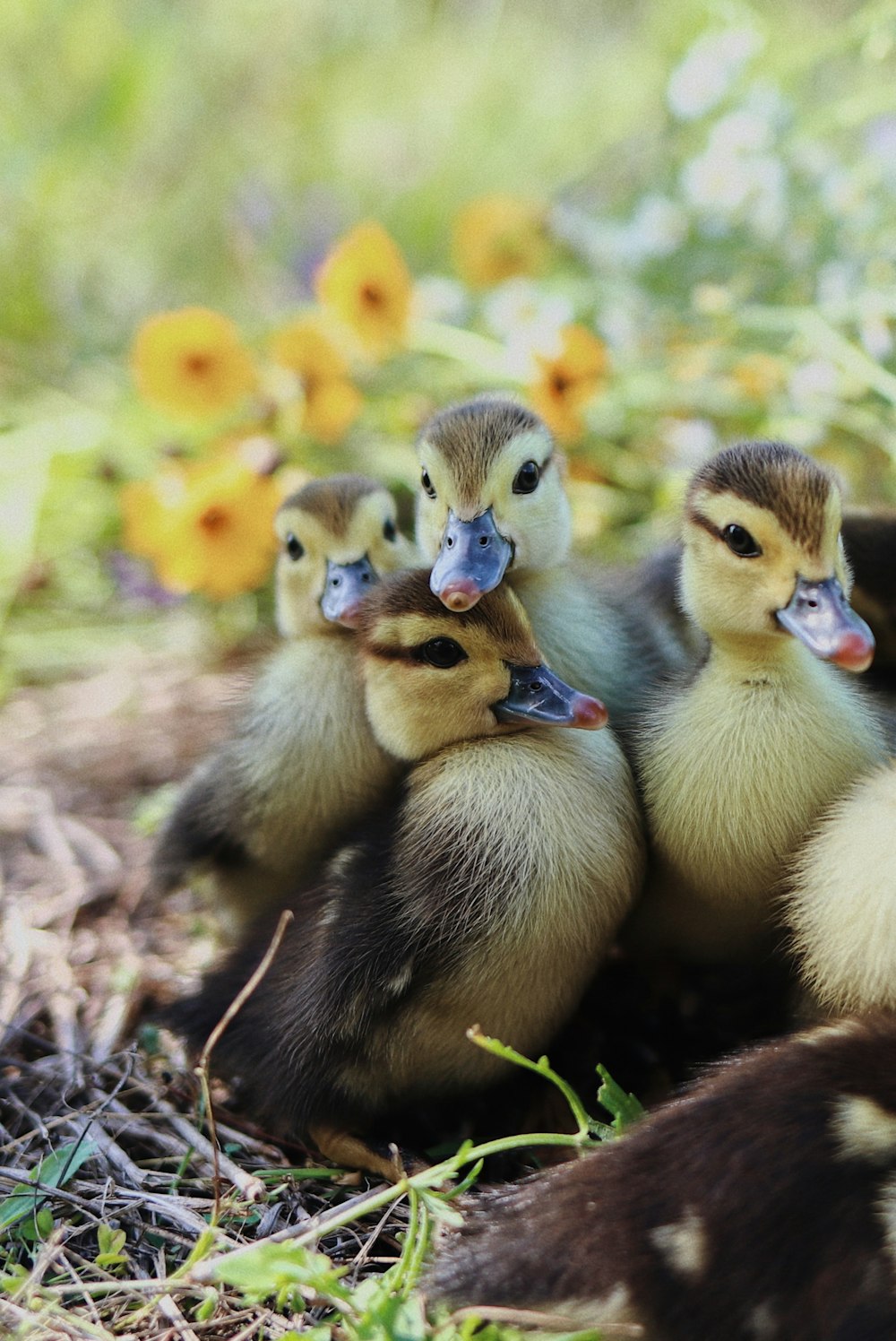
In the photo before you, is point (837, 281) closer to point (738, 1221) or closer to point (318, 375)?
point (318, 375)

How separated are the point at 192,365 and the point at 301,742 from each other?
124cm

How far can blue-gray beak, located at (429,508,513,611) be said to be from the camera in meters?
1.46

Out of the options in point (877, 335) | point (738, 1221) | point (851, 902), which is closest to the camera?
point (738, 1221)

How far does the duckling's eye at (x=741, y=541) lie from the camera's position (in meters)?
1.42

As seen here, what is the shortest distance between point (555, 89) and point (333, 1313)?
5.35m

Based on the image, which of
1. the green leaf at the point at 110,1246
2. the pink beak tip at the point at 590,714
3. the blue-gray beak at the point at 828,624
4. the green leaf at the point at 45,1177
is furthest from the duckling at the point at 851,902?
the green leaf at the point at 45,1177

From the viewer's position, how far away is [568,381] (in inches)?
101

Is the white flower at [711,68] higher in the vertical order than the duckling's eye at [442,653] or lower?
higher

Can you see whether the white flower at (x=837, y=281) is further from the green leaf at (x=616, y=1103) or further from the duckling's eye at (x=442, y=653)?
the green leaf at (x=616, y=1103)

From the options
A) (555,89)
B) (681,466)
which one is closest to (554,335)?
(681,466)

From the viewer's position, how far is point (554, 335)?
2.63m

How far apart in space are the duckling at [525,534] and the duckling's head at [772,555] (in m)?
0.23

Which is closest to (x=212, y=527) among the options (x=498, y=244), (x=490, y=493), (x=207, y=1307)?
(x=490, y=493)

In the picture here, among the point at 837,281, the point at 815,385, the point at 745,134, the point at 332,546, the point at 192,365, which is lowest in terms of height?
the point at 332,546
